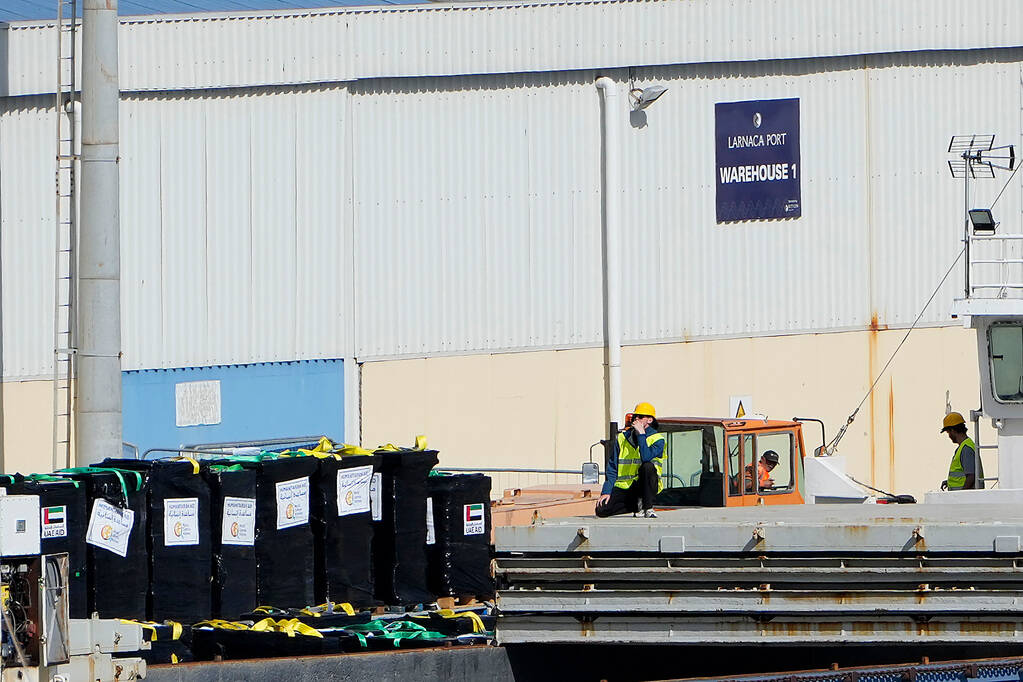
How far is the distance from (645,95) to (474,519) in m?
11.8

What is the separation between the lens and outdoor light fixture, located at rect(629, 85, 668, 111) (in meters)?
22.3

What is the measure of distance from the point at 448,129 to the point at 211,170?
384 cm

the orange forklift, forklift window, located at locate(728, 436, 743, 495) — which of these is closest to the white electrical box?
the orange forklift

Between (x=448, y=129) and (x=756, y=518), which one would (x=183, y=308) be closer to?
(x=448, y=129)

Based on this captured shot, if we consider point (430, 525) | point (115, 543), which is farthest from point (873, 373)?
point (115, 543)

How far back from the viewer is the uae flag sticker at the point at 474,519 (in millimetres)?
12102

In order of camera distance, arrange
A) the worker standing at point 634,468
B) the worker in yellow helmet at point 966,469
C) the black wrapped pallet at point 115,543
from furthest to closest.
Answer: the worker in yellow helmet at point 966,469 < the worker standing at point 634,468 < the black wrapped pallet at point 115,543

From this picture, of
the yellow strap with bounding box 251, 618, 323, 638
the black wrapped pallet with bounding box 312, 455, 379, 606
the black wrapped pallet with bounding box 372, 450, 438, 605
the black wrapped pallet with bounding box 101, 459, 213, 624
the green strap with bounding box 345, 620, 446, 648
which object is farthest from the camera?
A: the black wrapped pallet with bounding box 372, 450, 438, 605

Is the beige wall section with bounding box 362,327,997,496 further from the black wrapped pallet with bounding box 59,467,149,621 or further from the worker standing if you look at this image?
the black wrapped pallet with bounding box 59,467,149,621

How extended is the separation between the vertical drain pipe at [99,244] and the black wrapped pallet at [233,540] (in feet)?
17.0

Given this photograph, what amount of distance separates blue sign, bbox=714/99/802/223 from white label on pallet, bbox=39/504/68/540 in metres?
14.8

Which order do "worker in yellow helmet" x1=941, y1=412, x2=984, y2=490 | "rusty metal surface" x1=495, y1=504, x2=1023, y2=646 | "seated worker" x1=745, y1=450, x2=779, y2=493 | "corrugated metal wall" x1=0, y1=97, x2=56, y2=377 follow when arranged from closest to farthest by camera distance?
"rusty metal surface" x1=495, y1=504, x2=1023, y2=646 → "worker in yellow helmet" x1=941, y1=412, x2=984, y2=490 → "seated worker" x1=745, y1=450, x2=779, y2=493 → "corrugated metal wall" x1=0, y1=97, x2=56, y2=377

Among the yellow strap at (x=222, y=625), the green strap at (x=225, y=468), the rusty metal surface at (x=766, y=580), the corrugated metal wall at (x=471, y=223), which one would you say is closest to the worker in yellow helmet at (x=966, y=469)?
the rusty metal surface at (x=766, y=580)

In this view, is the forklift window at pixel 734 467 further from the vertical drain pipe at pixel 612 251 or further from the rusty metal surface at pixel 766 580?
the vertical drain pipe at pixel 612 251
